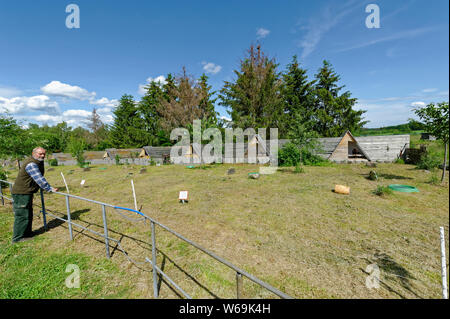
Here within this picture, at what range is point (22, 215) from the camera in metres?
5.27

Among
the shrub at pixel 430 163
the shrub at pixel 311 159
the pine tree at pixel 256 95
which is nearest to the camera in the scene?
the shrub at pixel 430 163

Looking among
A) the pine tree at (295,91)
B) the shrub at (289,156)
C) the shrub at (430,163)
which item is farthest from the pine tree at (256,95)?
the shrub at (430,163)

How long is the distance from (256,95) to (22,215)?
33348 millimetres

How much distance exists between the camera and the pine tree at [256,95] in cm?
3322

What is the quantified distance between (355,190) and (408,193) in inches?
88.2

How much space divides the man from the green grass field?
0.60m

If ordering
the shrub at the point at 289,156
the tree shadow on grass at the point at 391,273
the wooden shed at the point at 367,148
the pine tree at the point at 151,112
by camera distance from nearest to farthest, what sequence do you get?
the tree shadow on grass at the point at 391,273 → the shrub at the point at 289,156 → the wooden shed at the point at 367,148 → the pine tree at the point at 151,112

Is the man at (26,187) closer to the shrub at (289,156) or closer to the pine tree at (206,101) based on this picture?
the shrub at (289,156)

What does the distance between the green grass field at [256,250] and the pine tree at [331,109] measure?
1160 inches

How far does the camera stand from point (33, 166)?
16.2 feet

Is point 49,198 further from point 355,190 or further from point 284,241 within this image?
point 355,190

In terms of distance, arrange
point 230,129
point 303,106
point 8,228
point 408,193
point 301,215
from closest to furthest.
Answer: point 8,228
point 301,215
point 408,193
point 230,129
point 303,106

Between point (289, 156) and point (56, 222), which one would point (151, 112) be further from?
point (56, 222)
